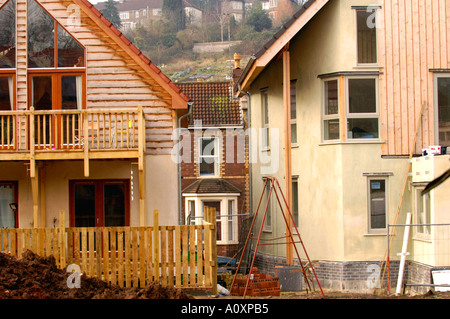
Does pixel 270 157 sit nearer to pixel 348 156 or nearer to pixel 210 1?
pixel 348 156

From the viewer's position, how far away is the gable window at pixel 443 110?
19594 mm

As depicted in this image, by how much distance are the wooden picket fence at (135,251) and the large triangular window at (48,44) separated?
20.8 ft

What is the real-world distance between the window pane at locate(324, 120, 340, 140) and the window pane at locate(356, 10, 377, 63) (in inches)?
78.4

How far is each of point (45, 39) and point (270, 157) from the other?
8.93m

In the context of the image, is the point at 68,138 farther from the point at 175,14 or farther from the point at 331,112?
the point at 175,14

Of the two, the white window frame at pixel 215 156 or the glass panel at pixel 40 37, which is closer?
the glass panel at pixel 40 37

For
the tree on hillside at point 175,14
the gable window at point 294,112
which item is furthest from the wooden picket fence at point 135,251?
the tree on hillside at point 175,14

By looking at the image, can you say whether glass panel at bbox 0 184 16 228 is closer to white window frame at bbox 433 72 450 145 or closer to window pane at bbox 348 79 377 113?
window pane at bbox 348 79 377 113

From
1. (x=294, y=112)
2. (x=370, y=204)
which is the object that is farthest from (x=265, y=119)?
(x=370, y=204)

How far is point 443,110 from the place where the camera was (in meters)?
19.7

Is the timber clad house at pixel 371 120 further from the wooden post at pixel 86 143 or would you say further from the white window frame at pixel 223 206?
the white window frame at pixel 223 206

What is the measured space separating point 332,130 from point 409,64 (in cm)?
298

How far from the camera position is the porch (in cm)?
1752

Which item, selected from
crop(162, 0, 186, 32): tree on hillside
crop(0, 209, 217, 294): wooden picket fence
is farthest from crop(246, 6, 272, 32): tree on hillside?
crop(0, 209, 217, 294): wooden picket fence
